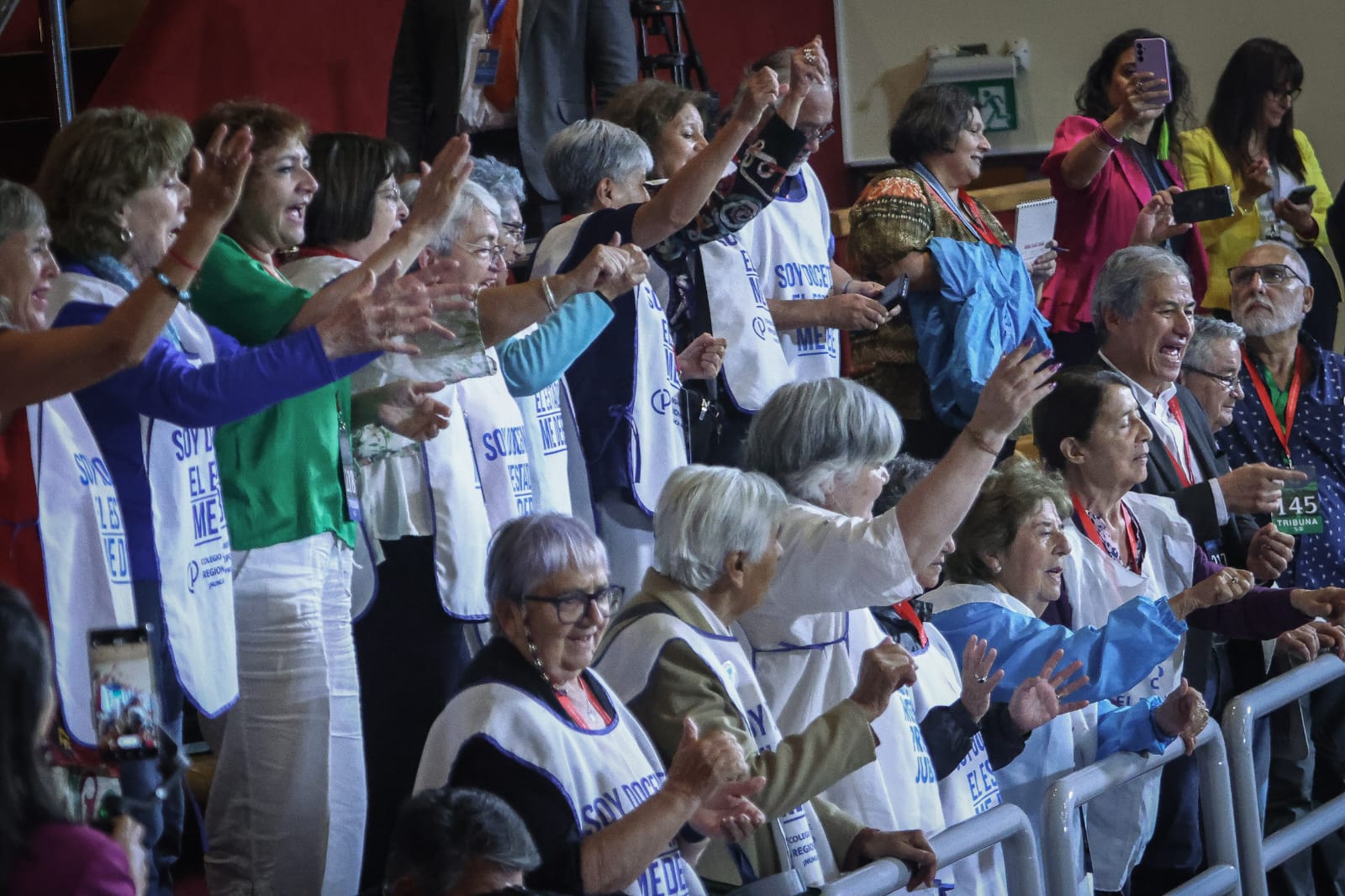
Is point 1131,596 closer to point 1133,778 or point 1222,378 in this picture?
point 1133,778

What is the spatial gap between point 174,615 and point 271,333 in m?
0.49

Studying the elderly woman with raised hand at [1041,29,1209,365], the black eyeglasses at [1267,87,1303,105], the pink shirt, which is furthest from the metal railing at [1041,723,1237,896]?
the black eyeglasses at [1267,87,1303,105]

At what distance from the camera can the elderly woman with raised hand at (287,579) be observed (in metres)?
2.80

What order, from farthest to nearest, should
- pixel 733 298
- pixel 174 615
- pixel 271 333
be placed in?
pixel 733 298
pixel 271 333
pixel 174 615

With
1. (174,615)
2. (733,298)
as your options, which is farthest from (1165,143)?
(174,615)

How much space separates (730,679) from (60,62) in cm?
282

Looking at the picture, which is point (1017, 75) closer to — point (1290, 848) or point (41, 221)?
point (1290, 848)

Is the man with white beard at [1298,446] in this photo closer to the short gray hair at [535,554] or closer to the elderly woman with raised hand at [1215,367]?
the elderly woman with raised hand at [1215,367]

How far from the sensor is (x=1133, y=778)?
3.29 meters

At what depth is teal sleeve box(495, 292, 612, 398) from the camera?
3311mm

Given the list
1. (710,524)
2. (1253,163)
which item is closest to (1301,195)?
(1253,163)

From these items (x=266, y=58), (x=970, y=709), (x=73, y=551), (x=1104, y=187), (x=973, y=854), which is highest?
(x=266, y=58)

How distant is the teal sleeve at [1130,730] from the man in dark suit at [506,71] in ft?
7.55

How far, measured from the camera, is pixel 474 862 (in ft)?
6.38
